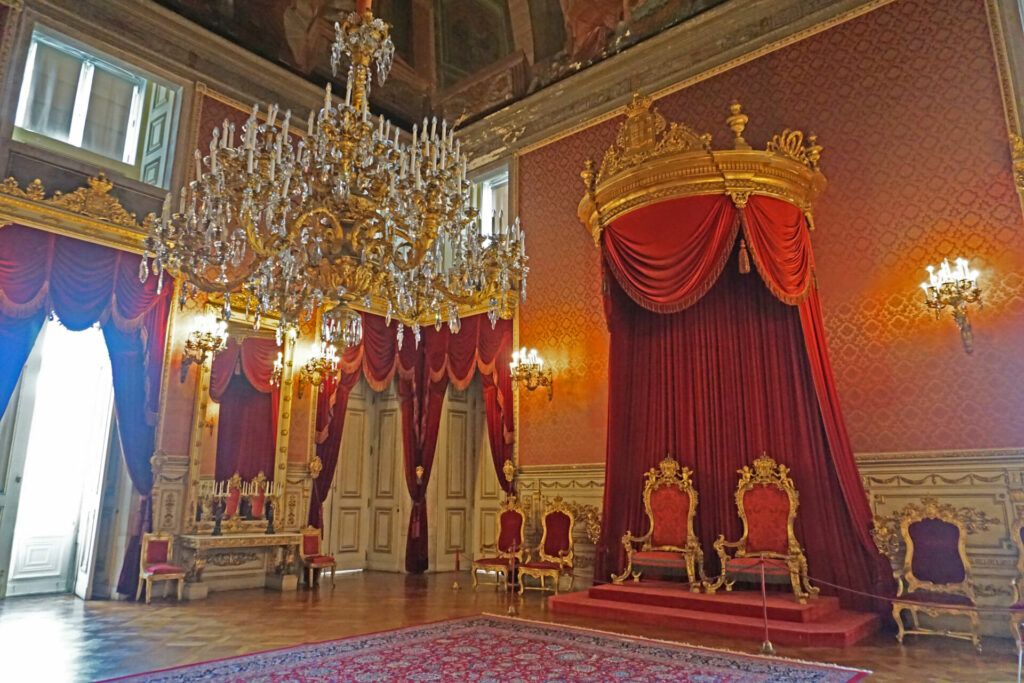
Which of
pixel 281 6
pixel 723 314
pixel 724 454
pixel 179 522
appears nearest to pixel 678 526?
pixel 724 454

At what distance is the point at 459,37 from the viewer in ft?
30.5

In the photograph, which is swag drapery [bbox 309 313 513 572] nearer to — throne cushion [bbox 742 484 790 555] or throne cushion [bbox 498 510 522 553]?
throne cushion [bbox 498 510 522 553]

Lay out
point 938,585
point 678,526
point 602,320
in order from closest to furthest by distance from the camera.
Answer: point 938,585
point 678,526
point 602,320

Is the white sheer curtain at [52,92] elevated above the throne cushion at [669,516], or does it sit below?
above

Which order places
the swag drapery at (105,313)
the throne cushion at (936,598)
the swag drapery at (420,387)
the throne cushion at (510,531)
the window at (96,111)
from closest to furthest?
the throne cushion at (936,598), the swag drapery at (105,313), the window at (96,111), the throne cushion at (510,531), the swag drapery at (420,387)

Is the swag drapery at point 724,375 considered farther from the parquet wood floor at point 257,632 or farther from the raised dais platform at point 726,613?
the parquet wood floor at point 257,632

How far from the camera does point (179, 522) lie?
6.95 metres

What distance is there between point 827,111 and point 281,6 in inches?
247

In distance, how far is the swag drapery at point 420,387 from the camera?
26.9 ft

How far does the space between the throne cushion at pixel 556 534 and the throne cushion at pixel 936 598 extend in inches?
123

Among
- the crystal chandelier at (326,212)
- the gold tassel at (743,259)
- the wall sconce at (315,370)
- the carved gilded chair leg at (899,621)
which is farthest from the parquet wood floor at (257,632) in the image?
the gold tassel at (743,259)

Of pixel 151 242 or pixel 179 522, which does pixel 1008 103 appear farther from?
pixel 179 522

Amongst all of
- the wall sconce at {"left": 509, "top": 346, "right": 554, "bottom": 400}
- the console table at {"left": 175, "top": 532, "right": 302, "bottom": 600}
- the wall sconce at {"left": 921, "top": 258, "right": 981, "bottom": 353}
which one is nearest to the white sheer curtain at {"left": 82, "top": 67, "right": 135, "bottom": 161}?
the console table at {"left": 175, "top": 532, "right": 302, "bottom": 600}

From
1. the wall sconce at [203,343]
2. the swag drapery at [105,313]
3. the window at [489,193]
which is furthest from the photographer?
Result: the window at [489,193]
